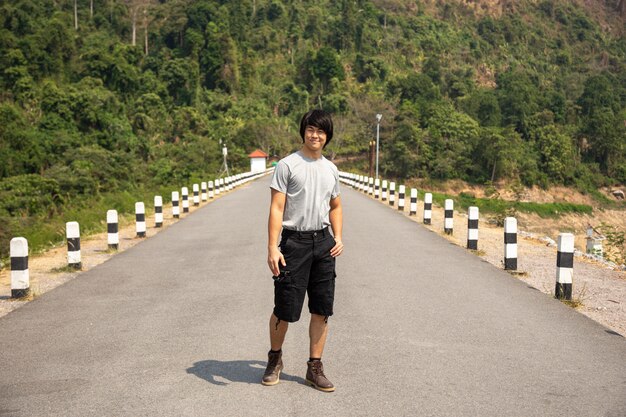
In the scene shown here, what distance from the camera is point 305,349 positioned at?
5566 mm

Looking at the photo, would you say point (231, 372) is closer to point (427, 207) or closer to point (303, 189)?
point (303, 189)

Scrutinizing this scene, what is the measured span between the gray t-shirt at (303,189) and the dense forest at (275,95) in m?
14.4

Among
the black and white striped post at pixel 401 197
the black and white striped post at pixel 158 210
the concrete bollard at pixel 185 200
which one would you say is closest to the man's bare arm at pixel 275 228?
the black and white striped post at pixel 158 210

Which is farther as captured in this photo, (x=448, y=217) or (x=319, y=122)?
(x=448, y=217)

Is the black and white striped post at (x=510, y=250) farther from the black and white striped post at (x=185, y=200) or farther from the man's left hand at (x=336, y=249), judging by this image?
the black and white striped post at (x=185, y=200)

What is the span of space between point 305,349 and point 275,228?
1552mm

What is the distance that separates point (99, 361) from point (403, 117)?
76639mm

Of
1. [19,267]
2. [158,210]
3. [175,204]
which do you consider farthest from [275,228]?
[175,204]

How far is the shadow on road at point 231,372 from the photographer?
477 centimetres

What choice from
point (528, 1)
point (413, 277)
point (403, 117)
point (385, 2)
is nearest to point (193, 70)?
point (403, 117)

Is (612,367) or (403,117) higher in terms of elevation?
(403,117)

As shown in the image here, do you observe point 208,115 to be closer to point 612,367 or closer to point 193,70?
point 193,70

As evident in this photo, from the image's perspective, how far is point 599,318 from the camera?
283 inches

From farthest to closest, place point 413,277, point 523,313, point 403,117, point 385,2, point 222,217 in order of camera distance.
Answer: point 385,2, point 403,117, point 222,217, point 413,277, point 523,313
